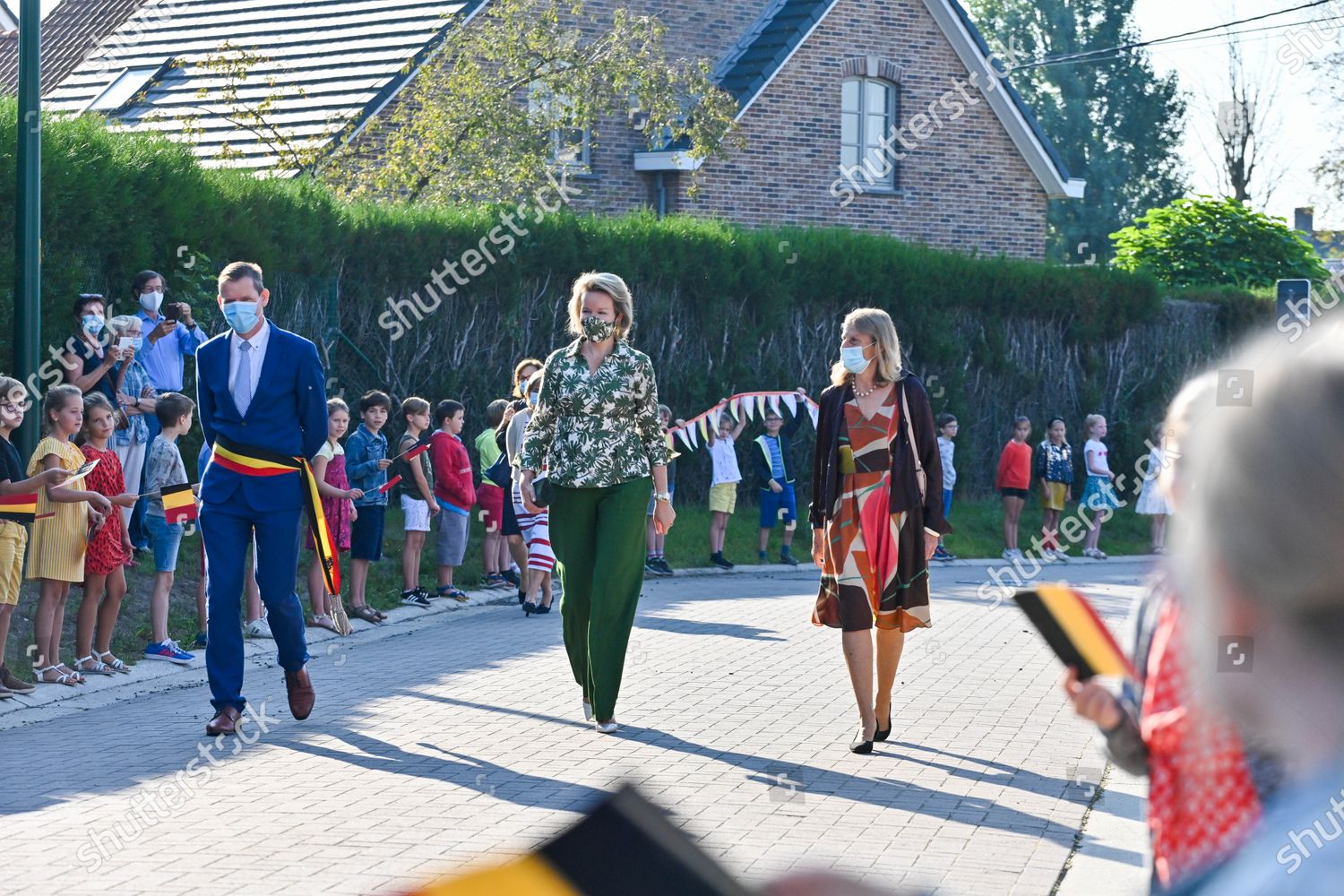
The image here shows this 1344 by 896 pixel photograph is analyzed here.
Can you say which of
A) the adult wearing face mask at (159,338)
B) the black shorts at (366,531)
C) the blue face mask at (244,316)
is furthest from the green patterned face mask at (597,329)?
the adult wearing face mask at (159,338)

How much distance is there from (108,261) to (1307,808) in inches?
536

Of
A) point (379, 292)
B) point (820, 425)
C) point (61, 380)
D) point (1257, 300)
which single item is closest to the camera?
point (820, 425)

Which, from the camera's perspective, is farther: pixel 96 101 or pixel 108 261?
pixel 96 101

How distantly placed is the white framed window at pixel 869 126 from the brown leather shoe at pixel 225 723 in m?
22.3

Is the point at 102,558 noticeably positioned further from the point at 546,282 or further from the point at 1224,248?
the point at 1224,248

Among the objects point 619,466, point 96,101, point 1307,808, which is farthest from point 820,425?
point 96,101

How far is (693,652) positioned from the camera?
11844 millimetres

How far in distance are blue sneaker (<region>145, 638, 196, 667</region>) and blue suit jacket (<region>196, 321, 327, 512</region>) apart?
285cm

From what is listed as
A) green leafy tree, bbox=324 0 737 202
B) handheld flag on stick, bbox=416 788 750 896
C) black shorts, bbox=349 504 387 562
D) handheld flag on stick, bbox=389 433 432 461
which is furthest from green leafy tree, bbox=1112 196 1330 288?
handheld flag on stick, bbox=416 788 750 896

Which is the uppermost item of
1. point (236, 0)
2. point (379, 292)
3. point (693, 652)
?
point (236, 0)

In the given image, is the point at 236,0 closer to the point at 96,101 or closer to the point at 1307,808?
the point at 96,101

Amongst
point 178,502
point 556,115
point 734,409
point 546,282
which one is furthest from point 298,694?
point 556,115

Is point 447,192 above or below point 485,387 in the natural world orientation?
above

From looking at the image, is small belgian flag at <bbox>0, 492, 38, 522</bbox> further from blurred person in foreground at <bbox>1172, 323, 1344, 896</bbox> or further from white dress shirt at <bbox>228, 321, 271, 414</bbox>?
blurred person in foreground at <bbox>1172, 323, 1344, 896</bbox>
